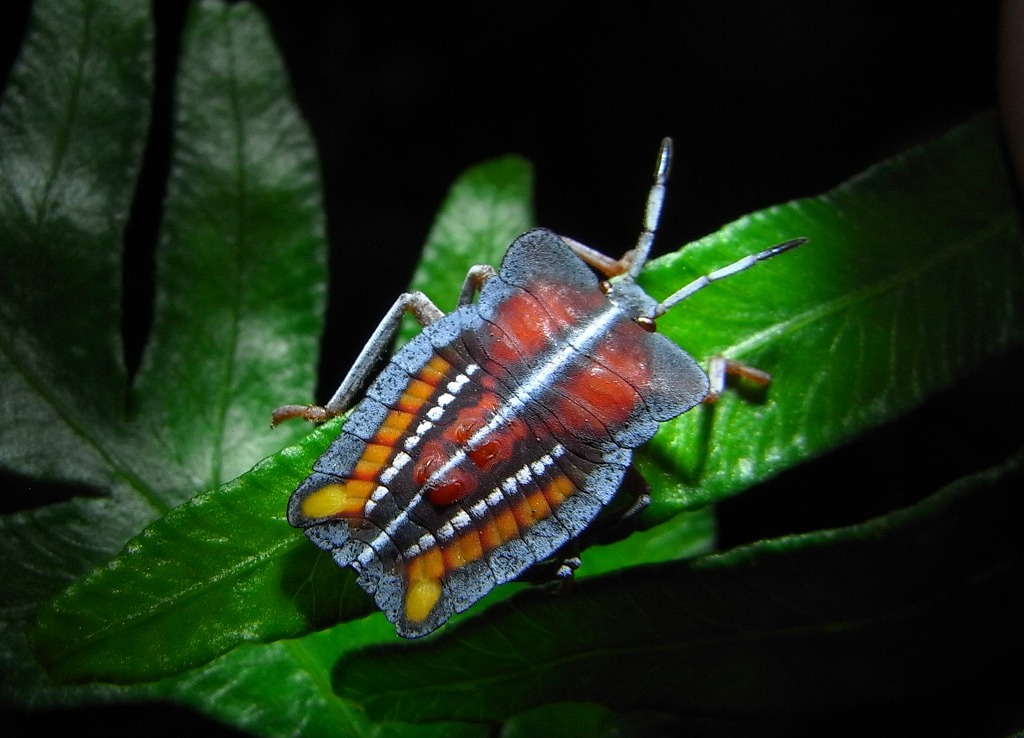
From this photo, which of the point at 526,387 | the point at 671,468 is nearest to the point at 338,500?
the point at 526,387

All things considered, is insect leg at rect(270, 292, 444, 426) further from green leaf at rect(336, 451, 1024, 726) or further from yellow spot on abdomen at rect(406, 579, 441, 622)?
green leaf at rect(336, 451, 1024, 726)

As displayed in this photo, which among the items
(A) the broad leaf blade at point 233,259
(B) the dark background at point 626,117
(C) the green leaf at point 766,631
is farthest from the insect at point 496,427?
(B) the dark background at point 626,117

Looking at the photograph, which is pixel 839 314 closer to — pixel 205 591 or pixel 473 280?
pixel 473 280

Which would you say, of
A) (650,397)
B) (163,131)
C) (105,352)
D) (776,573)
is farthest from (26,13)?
(776,573)

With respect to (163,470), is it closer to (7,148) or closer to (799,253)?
(7,148)

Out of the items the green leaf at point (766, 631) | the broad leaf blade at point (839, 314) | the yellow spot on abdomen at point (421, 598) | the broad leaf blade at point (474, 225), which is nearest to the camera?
the yellow spot on abdomen at point (421, 598)

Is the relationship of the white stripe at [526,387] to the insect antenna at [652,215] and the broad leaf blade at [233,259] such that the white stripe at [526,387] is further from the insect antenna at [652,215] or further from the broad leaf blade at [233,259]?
the broad leaf blade at [233,259]
